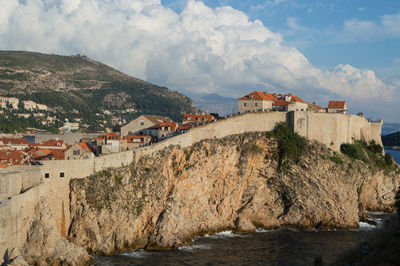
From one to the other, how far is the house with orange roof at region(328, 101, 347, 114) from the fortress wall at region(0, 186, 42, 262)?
5556 centimetres

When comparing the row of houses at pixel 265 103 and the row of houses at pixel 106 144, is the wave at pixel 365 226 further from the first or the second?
the row of houses at pixel 106 144

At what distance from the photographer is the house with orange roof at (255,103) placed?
6678cm

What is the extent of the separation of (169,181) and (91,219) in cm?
1225

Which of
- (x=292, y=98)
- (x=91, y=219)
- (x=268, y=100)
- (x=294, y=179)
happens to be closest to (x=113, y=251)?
(x=91, y=219)

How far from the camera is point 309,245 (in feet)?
154

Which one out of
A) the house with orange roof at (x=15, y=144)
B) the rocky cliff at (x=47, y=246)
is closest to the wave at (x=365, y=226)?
the rocky cliff at (x=47, y=246)

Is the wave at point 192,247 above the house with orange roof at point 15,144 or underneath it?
underneath

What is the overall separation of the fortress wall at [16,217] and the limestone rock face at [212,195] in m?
5.26

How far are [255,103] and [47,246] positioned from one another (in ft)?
136

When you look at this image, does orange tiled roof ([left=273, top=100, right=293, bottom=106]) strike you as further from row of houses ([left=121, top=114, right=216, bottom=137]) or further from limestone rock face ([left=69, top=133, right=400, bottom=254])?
row of houses ([left=121, top=114, right=216, bottom=137])

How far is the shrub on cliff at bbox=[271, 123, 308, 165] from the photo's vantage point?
191 ft

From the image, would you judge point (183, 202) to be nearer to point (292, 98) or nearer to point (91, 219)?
point (91, 219)

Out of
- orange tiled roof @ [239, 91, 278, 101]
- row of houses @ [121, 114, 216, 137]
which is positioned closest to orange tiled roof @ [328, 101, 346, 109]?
orange tiled roof @ [239, 91, 278, 101]

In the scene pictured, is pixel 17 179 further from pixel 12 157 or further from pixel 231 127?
pixel 231 127
